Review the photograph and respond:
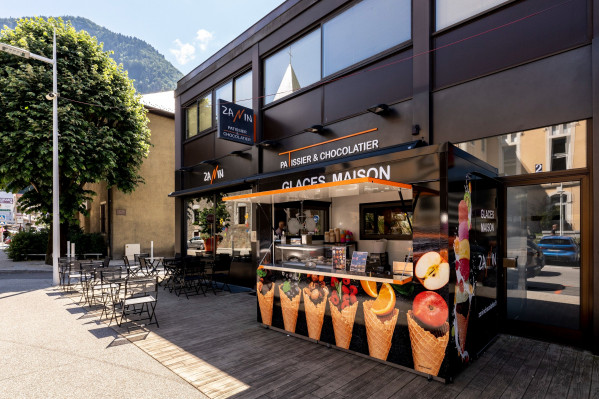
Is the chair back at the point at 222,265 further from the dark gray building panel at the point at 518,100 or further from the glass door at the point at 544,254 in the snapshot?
the glass door at the point at 544,254

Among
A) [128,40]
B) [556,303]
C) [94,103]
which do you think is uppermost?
[128,40]

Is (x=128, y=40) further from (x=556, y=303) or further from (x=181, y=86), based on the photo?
(x=556, y=303)

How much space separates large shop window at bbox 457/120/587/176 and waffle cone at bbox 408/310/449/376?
3050 millimetres

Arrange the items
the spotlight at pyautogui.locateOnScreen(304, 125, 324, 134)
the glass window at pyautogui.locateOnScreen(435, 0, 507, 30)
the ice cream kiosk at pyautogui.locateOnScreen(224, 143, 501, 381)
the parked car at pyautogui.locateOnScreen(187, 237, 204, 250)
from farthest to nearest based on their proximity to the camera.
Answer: the parked car at pyautogui.locateOnScreen(187, 237, 204, 250) → the spotlight at pyautogui.locateOnScreen(304, 125, 324, 134) → the glass window at pyautogui.locateOnScreen(435, 0, 507, 30) → the ice cream kiosk at pyautogui.locateOnScreen(224, 143, 501, 381)

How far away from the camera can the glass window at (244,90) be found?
10.3 meters

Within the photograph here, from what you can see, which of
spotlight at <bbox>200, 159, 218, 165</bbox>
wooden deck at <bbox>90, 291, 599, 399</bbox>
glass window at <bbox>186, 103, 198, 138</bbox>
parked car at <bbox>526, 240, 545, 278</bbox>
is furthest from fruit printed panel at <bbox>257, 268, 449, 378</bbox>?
glass window at <bbox>186, 103, 198, 138</bbox>

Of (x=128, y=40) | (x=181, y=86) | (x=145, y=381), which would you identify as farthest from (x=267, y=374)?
(x=128, y=40)

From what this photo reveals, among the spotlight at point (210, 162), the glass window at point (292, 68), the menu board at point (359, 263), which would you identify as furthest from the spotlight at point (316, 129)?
the spotlight at point (210, 162)

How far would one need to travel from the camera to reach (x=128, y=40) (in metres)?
178

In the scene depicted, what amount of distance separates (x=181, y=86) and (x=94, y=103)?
371cm

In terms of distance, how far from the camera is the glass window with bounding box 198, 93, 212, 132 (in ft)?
39.7

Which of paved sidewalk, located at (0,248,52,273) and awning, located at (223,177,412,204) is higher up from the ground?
awning, located at (223,177,412,204)

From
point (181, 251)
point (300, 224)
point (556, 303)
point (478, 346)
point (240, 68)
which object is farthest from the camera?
point (181, 251)

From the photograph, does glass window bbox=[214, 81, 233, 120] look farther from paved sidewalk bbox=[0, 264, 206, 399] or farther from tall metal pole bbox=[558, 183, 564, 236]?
tall metal pole bbox=[558, 183, 564, 236]
